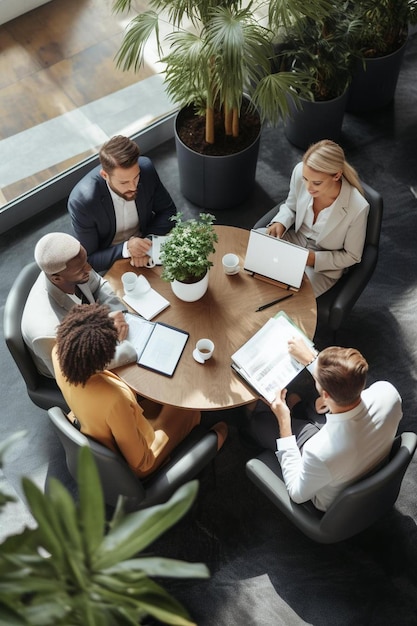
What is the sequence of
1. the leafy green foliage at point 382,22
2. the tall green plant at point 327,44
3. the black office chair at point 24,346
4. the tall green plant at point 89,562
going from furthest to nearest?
1. the leafy green foliage at point 382,22
2. the tall green plant at point 327,44
3. the black office chair at point 24,346
4. the tall green plant at point 89,562

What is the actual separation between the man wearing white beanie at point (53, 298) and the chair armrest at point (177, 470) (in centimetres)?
46

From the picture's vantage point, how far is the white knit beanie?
2.55m

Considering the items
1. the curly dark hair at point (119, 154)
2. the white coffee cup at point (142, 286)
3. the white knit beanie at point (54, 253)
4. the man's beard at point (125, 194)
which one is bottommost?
the white coffee cup at point (142, 286)

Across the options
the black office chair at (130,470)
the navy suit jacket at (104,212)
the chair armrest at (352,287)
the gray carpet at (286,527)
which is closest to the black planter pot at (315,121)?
the gray carpet at (286,527)

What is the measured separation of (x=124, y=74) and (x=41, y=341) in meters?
2.26

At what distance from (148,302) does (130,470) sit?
2.69 ft

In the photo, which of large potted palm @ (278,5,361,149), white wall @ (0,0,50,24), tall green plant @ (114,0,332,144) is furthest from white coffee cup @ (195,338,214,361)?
white wall @ (0,0,50,24)

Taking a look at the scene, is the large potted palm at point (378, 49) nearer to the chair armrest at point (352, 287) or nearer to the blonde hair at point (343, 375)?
the chair armrest at point (352, 287)

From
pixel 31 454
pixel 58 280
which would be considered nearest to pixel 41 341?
pixel 58 280

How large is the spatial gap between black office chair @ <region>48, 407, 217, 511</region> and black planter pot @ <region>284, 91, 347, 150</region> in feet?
7.61

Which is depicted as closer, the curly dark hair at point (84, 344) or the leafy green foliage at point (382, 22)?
the curly dark hair at point (84, 344)

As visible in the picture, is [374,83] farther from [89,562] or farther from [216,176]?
[89,562]

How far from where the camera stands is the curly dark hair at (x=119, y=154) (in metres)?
2.84

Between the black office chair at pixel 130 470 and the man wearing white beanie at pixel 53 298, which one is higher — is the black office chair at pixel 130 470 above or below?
below
